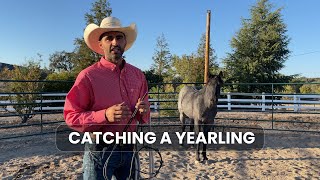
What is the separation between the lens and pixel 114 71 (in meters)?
1.71

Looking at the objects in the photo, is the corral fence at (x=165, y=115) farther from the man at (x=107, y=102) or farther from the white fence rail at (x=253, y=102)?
the man at (x=107, y=102)

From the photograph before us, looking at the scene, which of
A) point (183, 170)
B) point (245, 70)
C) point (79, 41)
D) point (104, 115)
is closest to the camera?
point (104, 115)

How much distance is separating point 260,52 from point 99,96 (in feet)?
58.8

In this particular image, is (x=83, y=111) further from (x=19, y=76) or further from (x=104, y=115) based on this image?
(x=19, y=76)

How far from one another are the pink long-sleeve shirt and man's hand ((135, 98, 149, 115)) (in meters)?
0.08

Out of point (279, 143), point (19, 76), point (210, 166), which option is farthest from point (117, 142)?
point (19, 76)

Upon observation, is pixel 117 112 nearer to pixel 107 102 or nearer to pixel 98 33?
pixel 107 102

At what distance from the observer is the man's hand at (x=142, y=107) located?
1.59 metres

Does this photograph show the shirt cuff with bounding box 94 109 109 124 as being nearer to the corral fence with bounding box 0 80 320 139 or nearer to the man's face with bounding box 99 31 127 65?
the man's face with bounding box 99 31 127 65

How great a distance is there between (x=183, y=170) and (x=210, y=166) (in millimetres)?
525

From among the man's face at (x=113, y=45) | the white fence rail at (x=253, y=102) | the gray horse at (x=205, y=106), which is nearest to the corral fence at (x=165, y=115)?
the white fence rail at (x=253, y=102)

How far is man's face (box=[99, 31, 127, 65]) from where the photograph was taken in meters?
1.69

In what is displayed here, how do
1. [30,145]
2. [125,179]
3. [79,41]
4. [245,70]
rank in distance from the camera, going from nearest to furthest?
[125,179]
[30,145]
[245,70]
[79,41]

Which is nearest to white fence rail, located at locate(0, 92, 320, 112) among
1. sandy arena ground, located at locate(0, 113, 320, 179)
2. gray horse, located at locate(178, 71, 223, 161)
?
sandy arena ground, located at locate(0, 113, 320, 179)
